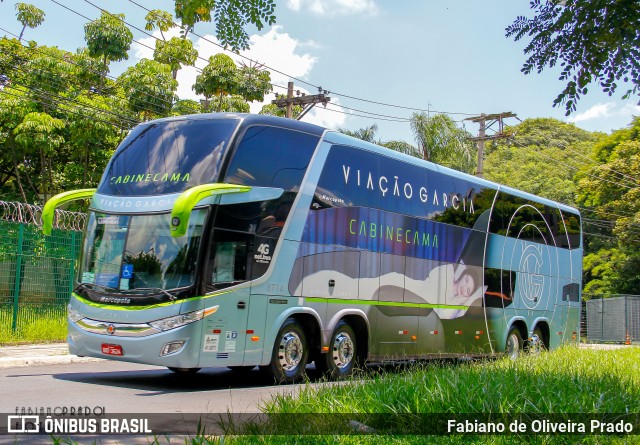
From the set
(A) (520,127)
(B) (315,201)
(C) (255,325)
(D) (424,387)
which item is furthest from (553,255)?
(A) (520,127)

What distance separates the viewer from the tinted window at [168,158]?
10.8 metres

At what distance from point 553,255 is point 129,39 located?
19.8 metres

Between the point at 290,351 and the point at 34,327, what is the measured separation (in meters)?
7.65

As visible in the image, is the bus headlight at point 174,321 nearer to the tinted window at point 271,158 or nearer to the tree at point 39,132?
the tinted window at point 271,158

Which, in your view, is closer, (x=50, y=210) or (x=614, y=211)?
(x=50, y=210)

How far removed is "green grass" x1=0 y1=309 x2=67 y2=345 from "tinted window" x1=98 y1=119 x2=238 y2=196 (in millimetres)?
6041

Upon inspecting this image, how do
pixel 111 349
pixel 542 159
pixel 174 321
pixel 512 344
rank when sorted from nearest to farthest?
pixel 174 321, pixel 111 349, pixel 512 344, pixel 542 159

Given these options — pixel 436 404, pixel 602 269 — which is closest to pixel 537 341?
pixel 436 404

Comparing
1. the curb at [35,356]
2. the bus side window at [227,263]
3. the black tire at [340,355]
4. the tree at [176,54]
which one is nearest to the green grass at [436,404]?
the bus side window at [227,263]

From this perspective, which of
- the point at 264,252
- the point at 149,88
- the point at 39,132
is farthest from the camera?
the point at 149,88

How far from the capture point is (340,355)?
12.7 meters

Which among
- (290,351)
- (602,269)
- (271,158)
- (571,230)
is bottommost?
(290,351)

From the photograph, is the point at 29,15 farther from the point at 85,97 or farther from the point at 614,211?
the point at 614,211

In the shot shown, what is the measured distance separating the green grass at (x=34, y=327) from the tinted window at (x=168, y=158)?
19.8 ft
